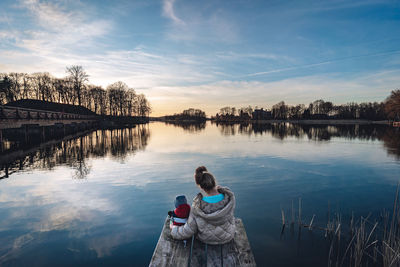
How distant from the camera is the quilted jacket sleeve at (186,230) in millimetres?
4117

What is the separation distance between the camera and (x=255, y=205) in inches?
317

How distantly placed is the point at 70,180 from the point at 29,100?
8501 cm

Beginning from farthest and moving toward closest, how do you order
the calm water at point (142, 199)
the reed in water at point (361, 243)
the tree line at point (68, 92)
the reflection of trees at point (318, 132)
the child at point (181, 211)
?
the tree line at point (68, 92)
the reflection of trees at point (318, 132)
the calm water at point (142, 199)
the reed in water at point (361, 243)
the child at point (181, 211)

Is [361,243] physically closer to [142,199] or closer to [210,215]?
[210,215]

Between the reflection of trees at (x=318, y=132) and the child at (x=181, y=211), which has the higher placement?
the child at (x=181, y=211)

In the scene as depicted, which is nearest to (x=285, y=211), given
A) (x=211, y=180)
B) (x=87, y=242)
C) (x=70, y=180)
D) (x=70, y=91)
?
(x=211, y=180)

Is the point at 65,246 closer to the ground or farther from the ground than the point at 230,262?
closer to the ground

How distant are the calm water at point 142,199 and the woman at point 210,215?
5.51 feet

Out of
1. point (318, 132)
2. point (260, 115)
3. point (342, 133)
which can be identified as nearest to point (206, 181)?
point (342, 133)

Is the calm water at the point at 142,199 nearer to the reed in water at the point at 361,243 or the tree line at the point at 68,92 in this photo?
the reed in water at the point at 361,243

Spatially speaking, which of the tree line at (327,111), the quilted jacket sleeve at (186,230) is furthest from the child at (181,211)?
the tree line at (327,111)

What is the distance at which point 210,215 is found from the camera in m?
3.76

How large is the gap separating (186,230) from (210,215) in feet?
2.49

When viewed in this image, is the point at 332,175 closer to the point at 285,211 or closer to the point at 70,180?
the point at 285,211
